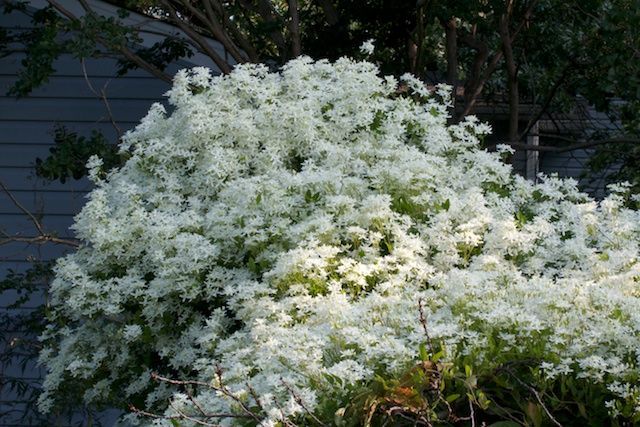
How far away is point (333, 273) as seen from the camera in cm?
422

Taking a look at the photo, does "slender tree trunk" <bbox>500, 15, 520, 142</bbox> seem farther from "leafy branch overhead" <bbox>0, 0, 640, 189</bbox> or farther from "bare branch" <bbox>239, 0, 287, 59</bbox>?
"bare branch" <bbox>239, 0, 287, 59</bbox>

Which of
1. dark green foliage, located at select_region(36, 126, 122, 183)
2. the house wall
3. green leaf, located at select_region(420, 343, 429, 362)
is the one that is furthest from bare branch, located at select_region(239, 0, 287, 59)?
green leaf, located at select_region(420, 343, 429, 362)

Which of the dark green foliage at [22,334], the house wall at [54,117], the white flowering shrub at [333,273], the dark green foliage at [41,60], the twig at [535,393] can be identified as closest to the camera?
the twig at [535,393]

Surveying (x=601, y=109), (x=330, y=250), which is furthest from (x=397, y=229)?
(x=601, y=109)

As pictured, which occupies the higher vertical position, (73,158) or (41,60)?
(41,60)

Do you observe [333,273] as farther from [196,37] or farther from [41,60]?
[196,37]

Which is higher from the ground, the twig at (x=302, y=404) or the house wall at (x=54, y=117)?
the house wall at (x=54, y=117)

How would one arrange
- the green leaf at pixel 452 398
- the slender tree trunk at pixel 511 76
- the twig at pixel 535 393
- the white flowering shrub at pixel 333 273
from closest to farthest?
the twig at pixel 535 393
the green leaf at pixel 452 398
the white flowering shrub at pixel 333 273
the slender tree trunk at pixel 511 76

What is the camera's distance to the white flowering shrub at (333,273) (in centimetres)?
310

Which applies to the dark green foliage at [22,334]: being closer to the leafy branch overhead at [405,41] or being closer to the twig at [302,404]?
the leafy branch overhead at [405,41]

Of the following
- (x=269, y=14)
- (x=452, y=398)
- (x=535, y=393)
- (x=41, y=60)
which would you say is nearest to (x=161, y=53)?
(x=269, y=14)

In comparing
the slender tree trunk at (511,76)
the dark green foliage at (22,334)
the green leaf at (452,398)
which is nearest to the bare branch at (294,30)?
the slender tree trunk at (511,76)

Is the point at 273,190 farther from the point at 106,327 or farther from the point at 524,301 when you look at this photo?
the point at 524,301

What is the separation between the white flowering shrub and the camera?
310 centimetres
